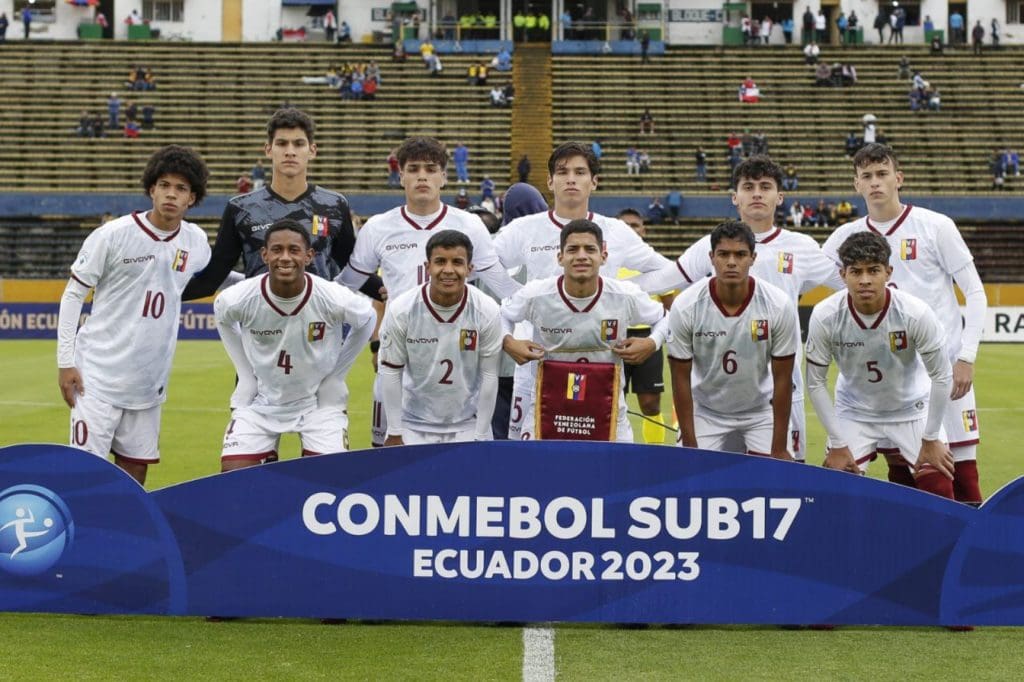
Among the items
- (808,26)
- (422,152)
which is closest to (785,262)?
(422,152)

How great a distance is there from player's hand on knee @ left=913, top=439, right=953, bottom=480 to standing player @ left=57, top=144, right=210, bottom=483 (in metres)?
3.94

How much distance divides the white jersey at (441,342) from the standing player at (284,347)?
0.66 feet

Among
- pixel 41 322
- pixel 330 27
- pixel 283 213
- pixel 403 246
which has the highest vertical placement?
pixel 330 27

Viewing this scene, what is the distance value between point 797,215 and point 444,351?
3079cm

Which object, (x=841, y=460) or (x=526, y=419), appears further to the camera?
(x=526, y=419)

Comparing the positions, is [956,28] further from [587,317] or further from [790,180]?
[587,317]

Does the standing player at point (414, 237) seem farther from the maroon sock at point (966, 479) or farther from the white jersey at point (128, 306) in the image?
the maroon sock at point (966, 479)

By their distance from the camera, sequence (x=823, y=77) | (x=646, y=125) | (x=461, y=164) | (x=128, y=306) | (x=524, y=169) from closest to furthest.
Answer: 1. (x=128, y=306)
2. (x=524, y=169)
3. (x=461, y=164)
4. (x=646, y=125)
5. (x=823, y=77)

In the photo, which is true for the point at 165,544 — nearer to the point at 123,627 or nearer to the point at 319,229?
the point at 123,627

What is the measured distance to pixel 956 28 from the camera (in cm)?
4847

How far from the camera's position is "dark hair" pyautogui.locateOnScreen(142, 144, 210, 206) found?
6871mm

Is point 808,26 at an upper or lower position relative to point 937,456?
upper

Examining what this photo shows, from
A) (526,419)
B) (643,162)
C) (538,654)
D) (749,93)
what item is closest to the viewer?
(538,654)

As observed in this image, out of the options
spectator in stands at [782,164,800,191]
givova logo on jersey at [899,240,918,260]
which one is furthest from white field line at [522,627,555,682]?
spectator in stands at [782,164,800,191]
